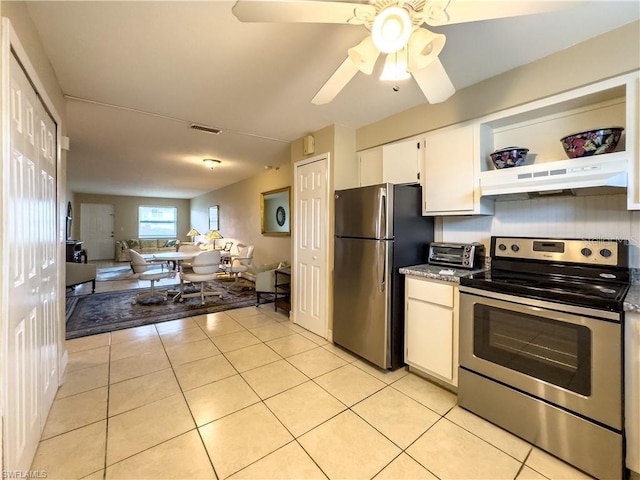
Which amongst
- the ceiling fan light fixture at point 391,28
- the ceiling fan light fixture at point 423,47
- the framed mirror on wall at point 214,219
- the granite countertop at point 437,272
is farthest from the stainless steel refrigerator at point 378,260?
the framed mirror on wall at point 214,219

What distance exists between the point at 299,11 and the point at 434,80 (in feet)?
2.57

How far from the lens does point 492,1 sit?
102 centimetres

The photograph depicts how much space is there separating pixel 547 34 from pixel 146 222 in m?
11.7

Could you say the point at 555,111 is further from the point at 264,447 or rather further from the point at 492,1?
the point at 264,447

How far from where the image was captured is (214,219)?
8531 millimetres

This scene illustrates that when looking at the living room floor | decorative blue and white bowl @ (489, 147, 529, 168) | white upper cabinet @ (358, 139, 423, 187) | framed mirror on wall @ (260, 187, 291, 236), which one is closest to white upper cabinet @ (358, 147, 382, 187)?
white upper cabinet @ (358, 139, 423, 187)

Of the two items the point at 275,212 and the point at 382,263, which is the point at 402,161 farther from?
the point at 275,212

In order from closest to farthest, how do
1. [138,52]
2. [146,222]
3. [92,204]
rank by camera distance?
[138,52] → [92,204] → [146,222]

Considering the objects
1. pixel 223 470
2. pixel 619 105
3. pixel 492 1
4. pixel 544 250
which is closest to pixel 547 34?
pixel 619 105

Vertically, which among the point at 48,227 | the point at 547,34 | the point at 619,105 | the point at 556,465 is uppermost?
the point at 547,34

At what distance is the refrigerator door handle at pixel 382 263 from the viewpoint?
2.33 meters

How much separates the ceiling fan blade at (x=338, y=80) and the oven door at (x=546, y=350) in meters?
1.51

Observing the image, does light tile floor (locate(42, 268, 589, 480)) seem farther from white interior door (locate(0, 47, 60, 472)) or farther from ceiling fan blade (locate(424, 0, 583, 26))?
ceiling fan blade (locate(424, 0, 583, 26))


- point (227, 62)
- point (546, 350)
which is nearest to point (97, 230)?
point (227, 62)
